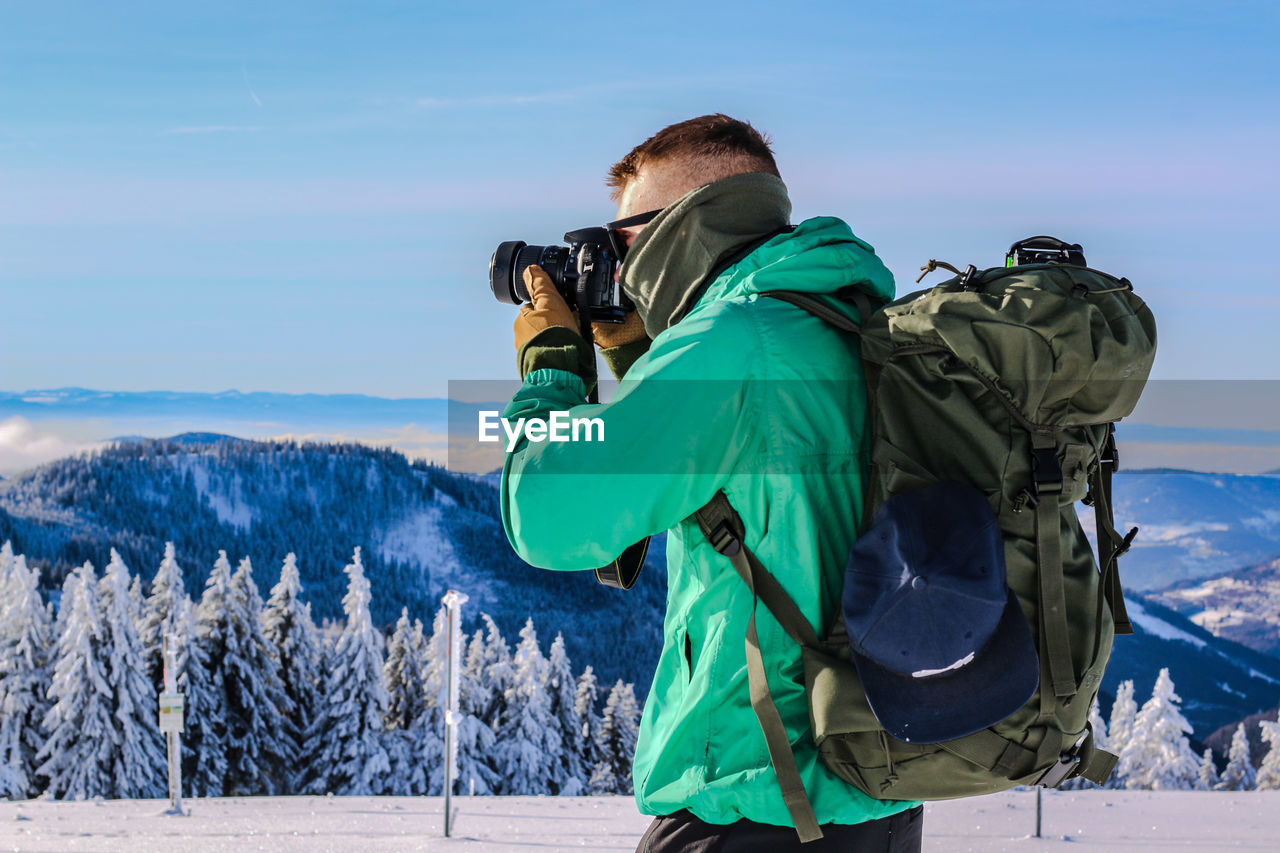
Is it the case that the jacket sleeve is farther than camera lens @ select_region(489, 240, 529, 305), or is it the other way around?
camera lens @ select_region(489, 240, 529, 305)

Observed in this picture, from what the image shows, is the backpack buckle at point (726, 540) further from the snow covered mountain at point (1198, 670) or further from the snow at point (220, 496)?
the snow at point (220, 496)

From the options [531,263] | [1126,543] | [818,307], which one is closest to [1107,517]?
[1126,543]

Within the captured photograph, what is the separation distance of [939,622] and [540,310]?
0.76m

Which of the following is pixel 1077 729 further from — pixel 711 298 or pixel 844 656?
pixel 711 298

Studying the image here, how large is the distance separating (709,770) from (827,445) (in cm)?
42

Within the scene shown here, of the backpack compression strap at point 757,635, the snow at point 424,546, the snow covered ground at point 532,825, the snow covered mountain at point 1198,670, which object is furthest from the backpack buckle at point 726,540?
the snow at point 424,546

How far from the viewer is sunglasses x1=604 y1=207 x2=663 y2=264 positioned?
5.14ft

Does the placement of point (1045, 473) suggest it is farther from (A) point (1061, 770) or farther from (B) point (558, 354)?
(B) point (558, 354)

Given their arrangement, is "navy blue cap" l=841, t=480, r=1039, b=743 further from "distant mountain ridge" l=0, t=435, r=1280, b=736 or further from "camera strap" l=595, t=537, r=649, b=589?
"distant mountain ridge" l=0, t=435, r=1280, b=736

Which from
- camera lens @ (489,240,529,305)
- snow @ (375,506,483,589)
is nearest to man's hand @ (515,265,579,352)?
camera lens @ (489,240,529,305)

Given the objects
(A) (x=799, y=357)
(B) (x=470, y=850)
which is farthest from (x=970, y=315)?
(B) (x=470, y=850)

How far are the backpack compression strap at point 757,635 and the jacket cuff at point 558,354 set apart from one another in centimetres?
32

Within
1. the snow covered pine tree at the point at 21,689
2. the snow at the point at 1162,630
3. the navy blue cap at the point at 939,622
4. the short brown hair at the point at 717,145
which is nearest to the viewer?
the navy blue cap at the point at 939,622
